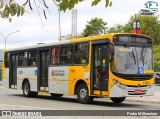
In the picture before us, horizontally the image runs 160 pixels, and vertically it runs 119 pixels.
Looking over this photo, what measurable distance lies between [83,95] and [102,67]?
1694 millimetres

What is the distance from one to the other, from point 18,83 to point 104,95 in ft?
28.6

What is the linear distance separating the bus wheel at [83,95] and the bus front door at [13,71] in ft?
23.9

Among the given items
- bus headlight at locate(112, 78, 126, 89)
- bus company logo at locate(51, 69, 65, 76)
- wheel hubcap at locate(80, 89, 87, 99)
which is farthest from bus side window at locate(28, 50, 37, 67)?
bus headlight at locate(112, 78, 126, 89)

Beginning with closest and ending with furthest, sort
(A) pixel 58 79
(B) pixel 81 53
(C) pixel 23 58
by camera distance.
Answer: (B) pixel 81 53 < (A) pixel 58 79 < (C) pixel 23 58

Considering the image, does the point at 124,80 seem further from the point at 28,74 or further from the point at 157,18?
the point at 157,18

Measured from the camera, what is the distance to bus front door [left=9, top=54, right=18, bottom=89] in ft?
80.1

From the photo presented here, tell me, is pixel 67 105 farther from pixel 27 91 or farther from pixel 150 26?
pixel 150 26

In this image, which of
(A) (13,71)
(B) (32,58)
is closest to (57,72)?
(B) (32,58)

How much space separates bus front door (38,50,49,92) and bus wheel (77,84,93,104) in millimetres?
3422

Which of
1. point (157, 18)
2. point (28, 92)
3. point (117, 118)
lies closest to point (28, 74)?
point (28, 92)

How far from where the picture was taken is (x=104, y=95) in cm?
1677

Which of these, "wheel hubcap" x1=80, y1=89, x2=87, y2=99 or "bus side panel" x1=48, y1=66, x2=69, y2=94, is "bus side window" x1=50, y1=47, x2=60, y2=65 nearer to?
"bus side panel" x1=48, y1=66, x2=69, y2=94

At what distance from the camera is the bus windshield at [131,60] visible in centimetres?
1645

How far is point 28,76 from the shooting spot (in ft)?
74.9
